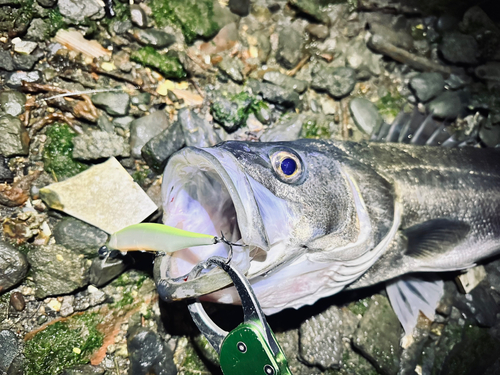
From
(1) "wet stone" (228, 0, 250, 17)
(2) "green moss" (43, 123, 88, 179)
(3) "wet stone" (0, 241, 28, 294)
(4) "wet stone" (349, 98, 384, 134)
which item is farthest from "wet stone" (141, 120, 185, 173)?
(4) "wet stone" (349, 98, 384, 134)

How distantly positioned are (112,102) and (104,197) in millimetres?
869

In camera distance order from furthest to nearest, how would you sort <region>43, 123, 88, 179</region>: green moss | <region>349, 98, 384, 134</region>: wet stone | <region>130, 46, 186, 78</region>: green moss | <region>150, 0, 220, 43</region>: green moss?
<region>349, 98, 384, 134</region>: wet stone, <region>150, 0, 220, 43</region>: green moss, <region>130, 46, 186, 78</region>: green moss, <region>43, 123, 88, 179</region>: green moss

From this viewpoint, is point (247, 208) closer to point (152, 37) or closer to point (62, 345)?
point (62, 345)

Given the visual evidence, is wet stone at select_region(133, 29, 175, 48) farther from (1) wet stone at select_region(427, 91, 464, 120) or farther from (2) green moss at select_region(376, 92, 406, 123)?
(1) wet stone at select_region(427, 91, 464, 120)

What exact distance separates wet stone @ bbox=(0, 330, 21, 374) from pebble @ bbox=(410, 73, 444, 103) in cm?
439

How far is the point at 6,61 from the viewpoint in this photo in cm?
321

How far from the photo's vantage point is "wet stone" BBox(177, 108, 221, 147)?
11.2 ft

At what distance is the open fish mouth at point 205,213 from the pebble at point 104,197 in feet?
2.93

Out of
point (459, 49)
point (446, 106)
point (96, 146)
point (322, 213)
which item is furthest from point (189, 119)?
point (459, 49)

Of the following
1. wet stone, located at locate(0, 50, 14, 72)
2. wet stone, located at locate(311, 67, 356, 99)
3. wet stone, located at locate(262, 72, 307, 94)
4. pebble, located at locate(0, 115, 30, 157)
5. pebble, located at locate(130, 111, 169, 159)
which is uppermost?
wet stone, located at locate(311, 67, 356, 99)

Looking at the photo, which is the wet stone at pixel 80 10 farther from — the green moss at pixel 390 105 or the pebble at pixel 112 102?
the green moss at pixel 390 105

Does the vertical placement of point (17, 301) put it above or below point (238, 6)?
below

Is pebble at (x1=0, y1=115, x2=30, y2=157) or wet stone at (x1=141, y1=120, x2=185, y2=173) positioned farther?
wet stone at (x1=141, y1=120, x2=185, y2=173)

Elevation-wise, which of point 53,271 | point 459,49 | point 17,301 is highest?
point 459,49
